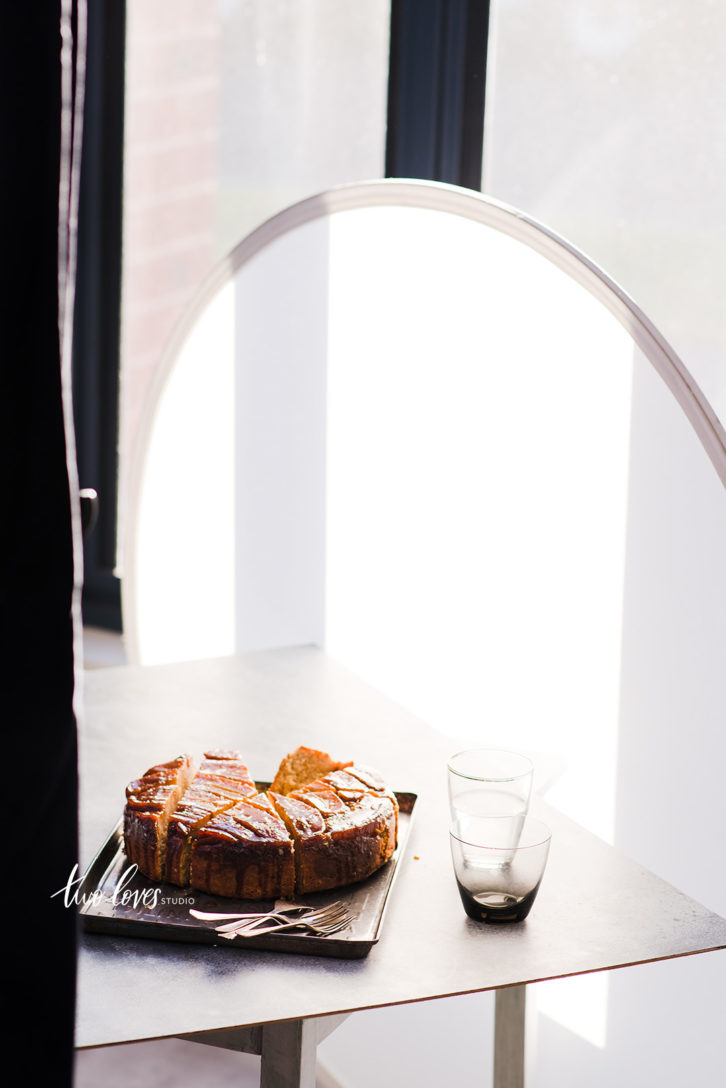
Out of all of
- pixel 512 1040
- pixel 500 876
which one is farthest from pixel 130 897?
pixel 512 1040

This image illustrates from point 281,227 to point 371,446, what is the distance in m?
0.33

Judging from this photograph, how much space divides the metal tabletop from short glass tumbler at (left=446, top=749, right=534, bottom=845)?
0.20 ft

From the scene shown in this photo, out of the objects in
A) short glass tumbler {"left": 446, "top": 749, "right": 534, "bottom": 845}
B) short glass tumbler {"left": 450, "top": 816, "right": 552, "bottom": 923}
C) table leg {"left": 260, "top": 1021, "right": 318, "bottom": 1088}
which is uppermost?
short glass tumbler {"left": 446, "top": 749, "right": 534, "bottom": 845}

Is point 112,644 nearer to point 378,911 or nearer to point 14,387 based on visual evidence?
point 378,911

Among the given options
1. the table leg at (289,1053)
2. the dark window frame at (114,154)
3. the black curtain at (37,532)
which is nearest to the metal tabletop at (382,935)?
the table leg at (289,1053)

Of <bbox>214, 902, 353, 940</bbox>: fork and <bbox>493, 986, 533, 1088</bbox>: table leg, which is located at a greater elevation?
<bbox>214, 902, 353, 940</bbox>: fork

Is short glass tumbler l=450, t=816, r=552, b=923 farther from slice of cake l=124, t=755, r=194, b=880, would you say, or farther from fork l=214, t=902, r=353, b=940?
slice of cake l=124, t=755, r=194, b=880

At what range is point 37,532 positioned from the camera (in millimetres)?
627

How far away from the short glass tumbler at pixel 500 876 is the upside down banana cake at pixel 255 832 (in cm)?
8

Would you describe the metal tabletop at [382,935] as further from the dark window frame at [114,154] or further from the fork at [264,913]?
the dark window frame at [114,154]

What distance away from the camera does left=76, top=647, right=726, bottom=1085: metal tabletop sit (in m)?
0.80

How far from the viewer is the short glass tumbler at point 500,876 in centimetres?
89

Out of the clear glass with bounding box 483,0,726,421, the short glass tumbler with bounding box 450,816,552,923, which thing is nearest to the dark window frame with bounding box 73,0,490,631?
the clear glass with bounding box 483,0,726,421

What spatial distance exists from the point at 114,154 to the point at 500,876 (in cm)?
204
